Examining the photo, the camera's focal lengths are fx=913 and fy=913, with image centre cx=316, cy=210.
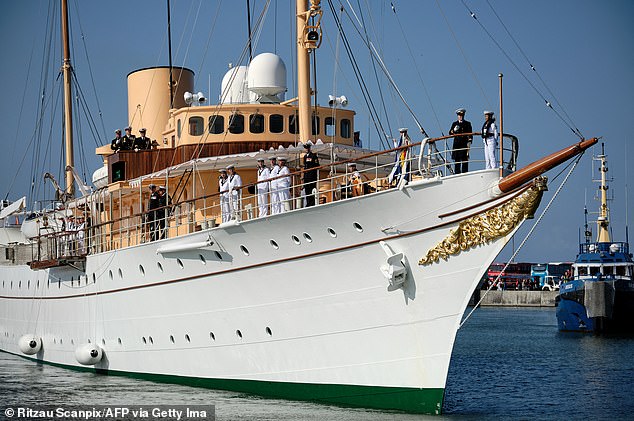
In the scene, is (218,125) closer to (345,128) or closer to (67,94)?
(345,128)

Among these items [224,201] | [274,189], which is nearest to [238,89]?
[224,201]

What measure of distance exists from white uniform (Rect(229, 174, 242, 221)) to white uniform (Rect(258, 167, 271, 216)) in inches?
14.9

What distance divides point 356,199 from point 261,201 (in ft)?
7.93

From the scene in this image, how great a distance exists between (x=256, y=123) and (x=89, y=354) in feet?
20.3

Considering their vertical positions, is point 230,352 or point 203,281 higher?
point 203,281

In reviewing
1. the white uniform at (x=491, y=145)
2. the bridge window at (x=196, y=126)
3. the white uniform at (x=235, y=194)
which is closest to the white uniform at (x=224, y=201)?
the white uniform at (x=235, y=194)

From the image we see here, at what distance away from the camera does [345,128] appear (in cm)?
2112

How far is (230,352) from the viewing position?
16141 mm

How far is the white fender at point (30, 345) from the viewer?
77.4 feet

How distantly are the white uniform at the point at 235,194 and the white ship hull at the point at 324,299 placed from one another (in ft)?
1.37

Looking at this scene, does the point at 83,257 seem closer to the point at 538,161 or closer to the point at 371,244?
the point at 371,244

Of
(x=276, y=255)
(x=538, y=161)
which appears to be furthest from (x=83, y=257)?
(x=538, y=161)

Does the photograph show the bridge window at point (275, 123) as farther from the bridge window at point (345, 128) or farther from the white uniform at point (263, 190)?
the white uniform at point (263, 190)

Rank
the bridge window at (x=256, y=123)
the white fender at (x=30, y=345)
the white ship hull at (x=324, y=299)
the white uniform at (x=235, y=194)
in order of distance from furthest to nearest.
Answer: the white fender at (x=30, y=345)
the bridge window at (x=256, y=123)
the white uniform at (x=235, y=194)
the white ship hull at (x=324, y=299)
